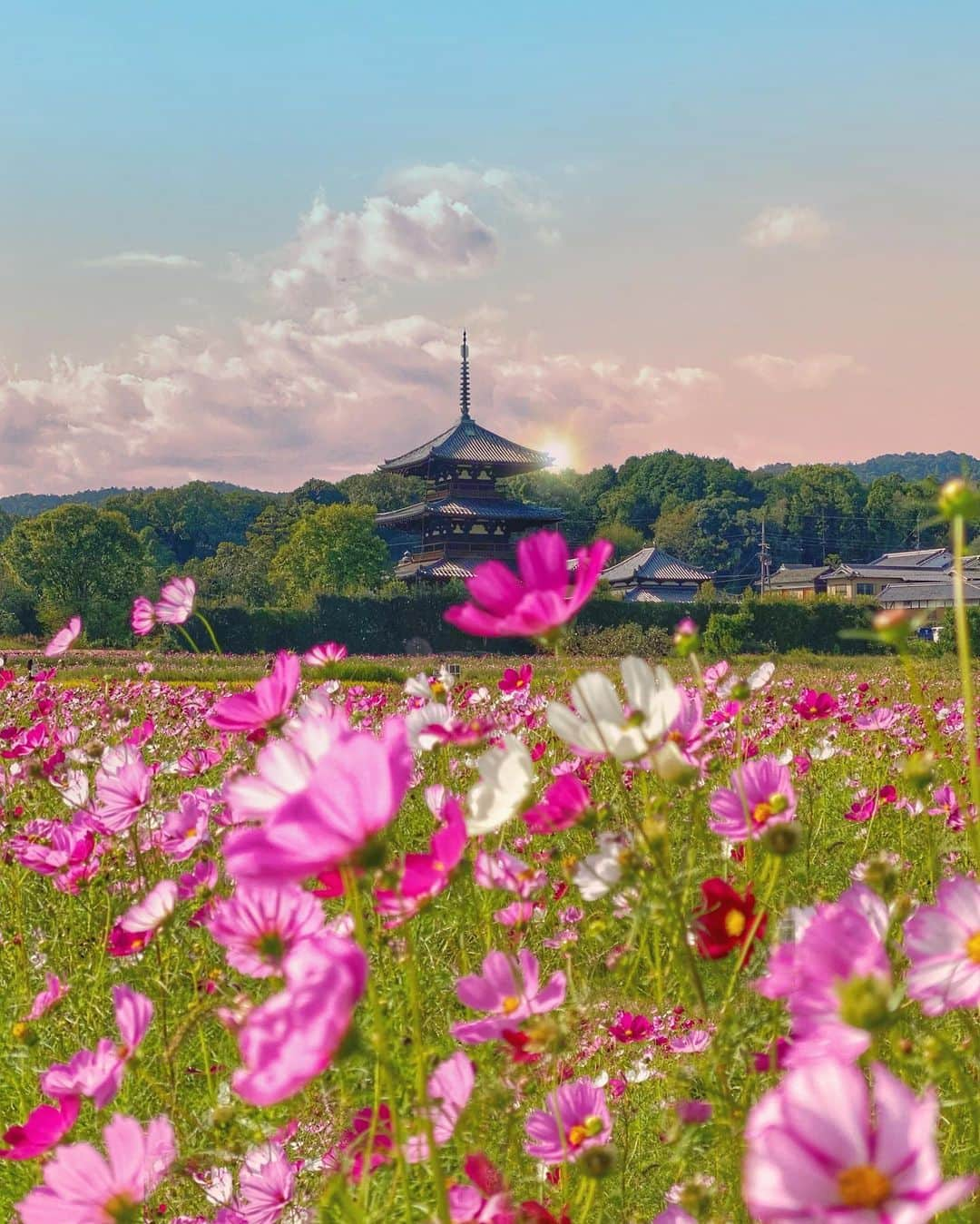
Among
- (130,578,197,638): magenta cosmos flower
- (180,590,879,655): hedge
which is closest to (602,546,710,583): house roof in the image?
(180,590,879,655): hedge

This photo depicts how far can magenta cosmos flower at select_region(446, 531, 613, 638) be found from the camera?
2.04 ft

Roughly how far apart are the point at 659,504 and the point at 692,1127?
65190 mm

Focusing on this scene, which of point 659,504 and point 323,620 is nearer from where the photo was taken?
point 323,620

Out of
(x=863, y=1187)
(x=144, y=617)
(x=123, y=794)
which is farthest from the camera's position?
(x=144, y=617)

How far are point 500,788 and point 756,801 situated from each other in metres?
0.33

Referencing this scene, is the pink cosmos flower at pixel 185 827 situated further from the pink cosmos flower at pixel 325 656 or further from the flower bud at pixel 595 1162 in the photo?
the flower bud at pixel 595 1162

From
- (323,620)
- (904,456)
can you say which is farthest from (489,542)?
(904,456)

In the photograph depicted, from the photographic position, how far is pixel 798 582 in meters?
54.9

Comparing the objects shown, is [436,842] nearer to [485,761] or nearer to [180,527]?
[485,761]

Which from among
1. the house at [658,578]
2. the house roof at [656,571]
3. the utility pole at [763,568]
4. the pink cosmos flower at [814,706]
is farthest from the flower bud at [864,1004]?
the utility pole at [763,568]

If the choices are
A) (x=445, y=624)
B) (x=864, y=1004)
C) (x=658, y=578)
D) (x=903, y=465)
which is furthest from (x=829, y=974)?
(x=903, y=465)

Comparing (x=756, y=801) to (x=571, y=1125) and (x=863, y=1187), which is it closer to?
(x=571, y=1125)

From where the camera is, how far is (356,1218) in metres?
0.46

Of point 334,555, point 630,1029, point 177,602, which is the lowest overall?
point 630,1029
